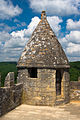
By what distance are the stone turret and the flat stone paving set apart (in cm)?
56

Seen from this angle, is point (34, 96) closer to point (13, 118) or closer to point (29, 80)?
point (29, 80)

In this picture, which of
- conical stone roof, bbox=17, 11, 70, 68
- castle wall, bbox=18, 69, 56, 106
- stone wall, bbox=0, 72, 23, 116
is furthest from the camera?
conical stone roof, bbox=17, 11, 70, 68

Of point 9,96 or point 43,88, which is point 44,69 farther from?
point 9,96

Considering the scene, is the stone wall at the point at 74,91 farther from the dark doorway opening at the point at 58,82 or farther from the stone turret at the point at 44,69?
the dark doorway opening at the point at 58,82

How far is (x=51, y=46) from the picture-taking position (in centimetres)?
918

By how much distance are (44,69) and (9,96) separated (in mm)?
2201

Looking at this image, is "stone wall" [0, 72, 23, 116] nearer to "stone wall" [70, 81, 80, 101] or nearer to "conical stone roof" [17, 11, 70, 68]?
"conical stone roof" [17, 11, 70, 68]

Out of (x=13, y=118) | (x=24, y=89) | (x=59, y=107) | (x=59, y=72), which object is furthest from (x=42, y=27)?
(x=13, y=118)

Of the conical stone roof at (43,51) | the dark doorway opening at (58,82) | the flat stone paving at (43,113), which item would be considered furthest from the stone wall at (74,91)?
the conical stone roof at (43,51)

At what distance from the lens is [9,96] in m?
7.64

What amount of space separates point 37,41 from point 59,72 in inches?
84.3

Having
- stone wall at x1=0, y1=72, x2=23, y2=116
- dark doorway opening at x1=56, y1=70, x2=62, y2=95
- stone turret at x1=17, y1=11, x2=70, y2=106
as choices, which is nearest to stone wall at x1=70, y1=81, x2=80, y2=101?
stone turret at x1=17, y1=11, x2=70, y2=106

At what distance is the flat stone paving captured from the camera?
266 inches

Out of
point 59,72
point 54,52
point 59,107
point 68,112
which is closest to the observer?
point 68,112
